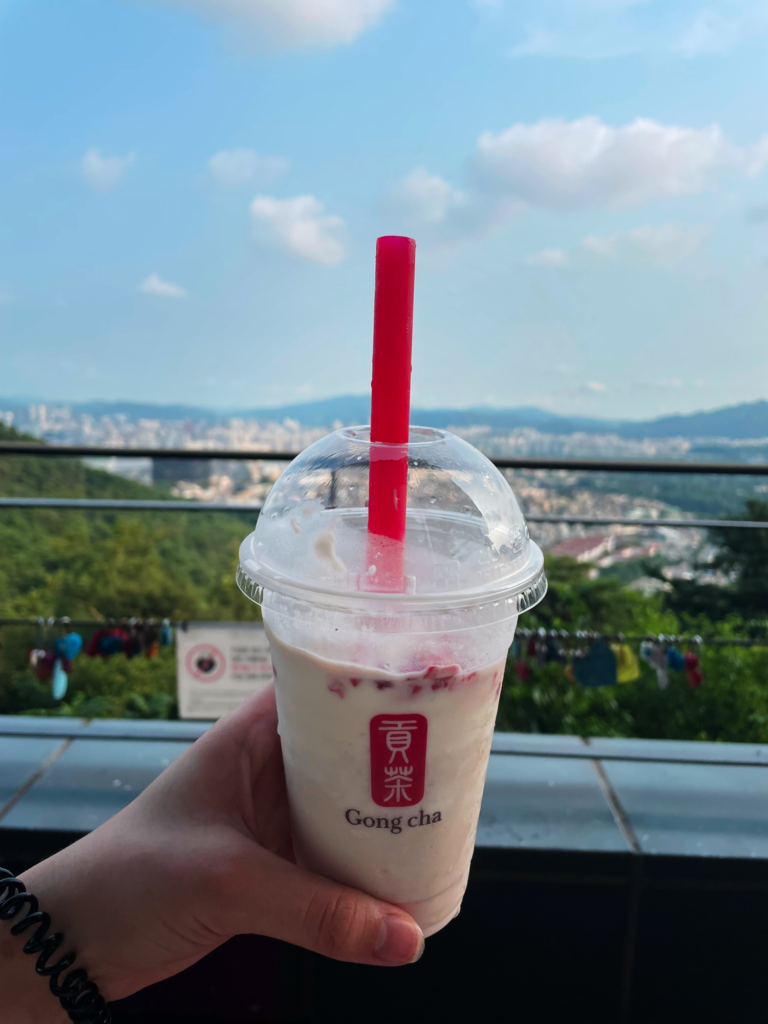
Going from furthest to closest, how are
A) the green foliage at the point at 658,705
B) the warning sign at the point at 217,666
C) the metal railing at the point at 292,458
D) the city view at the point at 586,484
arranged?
the green foliage at the point at 658,705
the warning sign at the point at 217,666
the city view at the point at 586,484
the metal railing at the point at 292,458

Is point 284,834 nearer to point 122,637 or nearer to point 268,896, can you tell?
point 268,896

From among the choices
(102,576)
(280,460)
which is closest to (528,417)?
(280,460)

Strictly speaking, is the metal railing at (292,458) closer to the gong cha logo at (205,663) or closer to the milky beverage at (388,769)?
the gong cha logo at (205,663)

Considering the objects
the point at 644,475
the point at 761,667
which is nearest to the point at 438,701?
the point at 644,475

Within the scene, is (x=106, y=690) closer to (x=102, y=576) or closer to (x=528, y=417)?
(x=102, y=576)

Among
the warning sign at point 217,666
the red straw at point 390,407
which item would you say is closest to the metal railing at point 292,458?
the warning sign at point 217,666

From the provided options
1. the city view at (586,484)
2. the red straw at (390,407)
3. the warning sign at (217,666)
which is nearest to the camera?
the red straw at (390,407)
